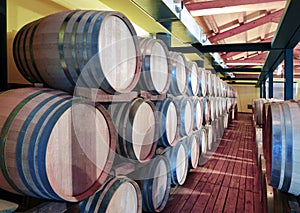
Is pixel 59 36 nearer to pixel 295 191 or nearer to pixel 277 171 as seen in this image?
pixel 277 171

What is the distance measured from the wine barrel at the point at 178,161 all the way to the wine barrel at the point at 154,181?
211 millimetres

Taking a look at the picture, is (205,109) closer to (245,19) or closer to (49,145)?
(245,19)

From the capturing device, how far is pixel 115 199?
5.57 ft

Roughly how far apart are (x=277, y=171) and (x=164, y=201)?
1615mm

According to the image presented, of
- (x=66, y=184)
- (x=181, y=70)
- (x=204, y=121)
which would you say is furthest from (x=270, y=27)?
(x=66, y=184)

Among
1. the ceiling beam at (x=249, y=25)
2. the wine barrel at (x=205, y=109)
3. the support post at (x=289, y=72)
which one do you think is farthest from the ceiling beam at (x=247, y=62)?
the wine barrel at (x=205, y=109)

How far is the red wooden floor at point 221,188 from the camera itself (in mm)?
2914

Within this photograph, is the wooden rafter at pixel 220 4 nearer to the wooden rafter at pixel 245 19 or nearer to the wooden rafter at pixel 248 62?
the wooden rafter at pixel 245 19

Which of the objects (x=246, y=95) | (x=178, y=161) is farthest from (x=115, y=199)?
(x=246, y=95)

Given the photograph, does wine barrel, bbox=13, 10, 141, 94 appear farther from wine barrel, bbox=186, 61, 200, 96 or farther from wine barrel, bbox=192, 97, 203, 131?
wine barrel, bbox=192, 97, 203, 131

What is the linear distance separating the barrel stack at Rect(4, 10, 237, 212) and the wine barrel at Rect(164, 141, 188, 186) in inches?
24.7

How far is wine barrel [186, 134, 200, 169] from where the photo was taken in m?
3.66

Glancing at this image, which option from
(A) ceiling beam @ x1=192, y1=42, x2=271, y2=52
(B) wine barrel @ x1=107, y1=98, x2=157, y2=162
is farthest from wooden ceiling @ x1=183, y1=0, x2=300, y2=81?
(B) wine barrel @ x1=107, y1=98, x2=157, y2=162

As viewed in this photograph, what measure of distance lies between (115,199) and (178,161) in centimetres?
161
